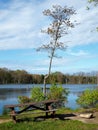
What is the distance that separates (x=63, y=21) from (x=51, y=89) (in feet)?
17.1


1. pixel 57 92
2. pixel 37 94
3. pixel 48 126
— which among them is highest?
pixel 57 92

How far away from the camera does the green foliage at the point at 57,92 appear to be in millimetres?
25647

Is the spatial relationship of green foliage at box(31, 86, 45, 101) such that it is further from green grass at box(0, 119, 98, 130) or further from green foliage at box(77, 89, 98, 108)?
green grass at box(0, 119, 98, 130)

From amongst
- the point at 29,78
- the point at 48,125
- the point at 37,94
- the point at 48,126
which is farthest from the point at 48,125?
the point at 29,78

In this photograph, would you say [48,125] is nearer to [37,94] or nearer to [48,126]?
[48,126]

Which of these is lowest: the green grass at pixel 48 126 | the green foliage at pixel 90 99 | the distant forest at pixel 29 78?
the green grass at pixel 48 126

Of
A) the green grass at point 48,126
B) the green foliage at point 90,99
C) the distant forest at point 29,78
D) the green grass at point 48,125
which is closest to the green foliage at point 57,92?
the green foliage at point 90,99

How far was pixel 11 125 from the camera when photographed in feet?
48.5

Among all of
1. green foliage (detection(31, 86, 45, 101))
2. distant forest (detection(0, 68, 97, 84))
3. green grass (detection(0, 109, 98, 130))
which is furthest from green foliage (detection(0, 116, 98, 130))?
distant forest (detection(0, 68, 97, 84))

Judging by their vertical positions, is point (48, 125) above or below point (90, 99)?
below

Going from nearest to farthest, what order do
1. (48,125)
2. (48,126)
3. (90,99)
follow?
1. (48,126)
2. (48,125)
3. (90,99)

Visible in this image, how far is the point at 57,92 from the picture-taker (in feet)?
84.7

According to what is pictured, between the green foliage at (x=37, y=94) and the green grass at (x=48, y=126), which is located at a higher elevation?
the green foliage at (x=37, y=94)

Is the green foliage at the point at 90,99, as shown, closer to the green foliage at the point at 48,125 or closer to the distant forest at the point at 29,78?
the green foliage at the point at 48,125
